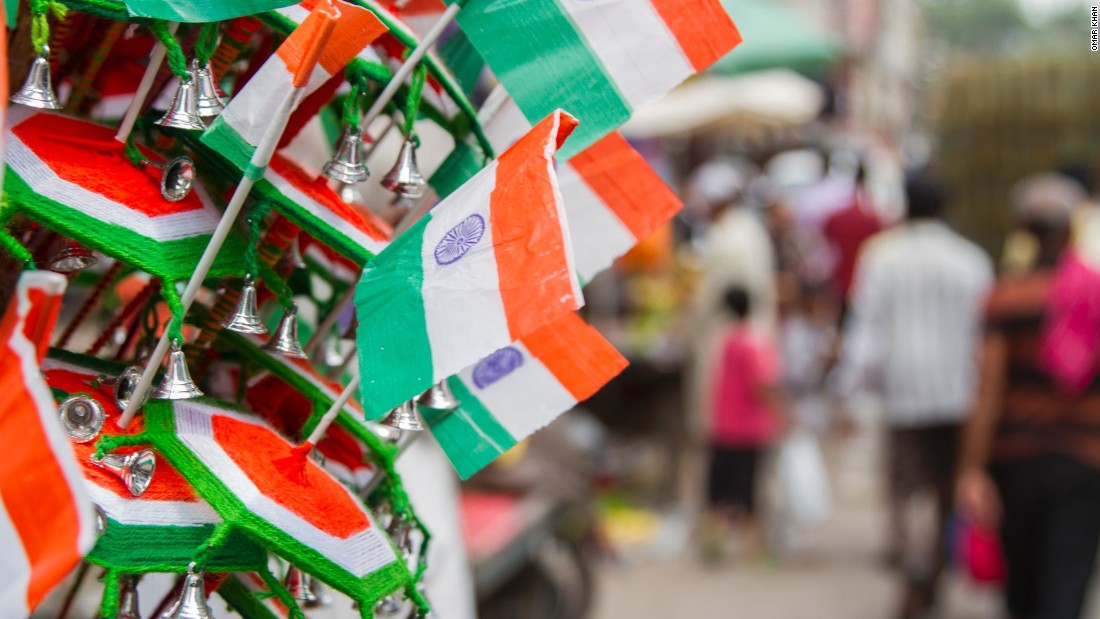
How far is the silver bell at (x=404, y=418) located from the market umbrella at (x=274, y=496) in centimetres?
8

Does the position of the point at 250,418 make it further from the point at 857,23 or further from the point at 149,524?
the point at 857,23

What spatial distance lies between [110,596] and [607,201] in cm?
69

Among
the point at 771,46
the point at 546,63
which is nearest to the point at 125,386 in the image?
the point at 546,63

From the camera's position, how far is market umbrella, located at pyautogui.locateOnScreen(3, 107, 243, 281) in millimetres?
1195

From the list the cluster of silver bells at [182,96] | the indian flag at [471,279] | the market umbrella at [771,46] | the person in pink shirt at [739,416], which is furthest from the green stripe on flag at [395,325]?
the market umbrella at [771,46]

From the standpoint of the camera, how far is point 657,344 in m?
7.74

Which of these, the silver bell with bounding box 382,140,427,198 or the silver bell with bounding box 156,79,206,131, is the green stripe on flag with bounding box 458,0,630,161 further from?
the silver bell with bounding box 156,79,206,131

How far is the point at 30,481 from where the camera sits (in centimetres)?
100

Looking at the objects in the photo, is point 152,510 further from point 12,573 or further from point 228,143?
point 228,143

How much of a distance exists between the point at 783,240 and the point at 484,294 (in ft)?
24.6

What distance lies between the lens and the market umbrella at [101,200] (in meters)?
1.20

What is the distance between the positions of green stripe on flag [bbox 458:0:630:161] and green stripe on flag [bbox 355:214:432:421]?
191mm

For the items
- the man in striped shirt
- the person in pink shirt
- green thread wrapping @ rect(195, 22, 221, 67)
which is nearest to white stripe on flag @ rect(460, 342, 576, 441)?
green thread wrapping @ rect(195, 22, 221, 67)

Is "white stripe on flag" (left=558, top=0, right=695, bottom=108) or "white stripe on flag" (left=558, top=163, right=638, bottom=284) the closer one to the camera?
"white stripe on flag" (left=558, top=0, right=695, bottom=108)
